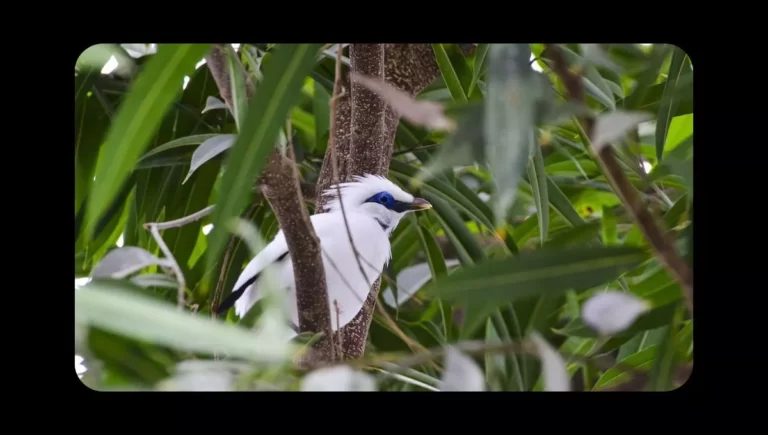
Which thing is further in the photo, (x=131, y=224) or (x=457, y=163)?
(x=131, y=224)

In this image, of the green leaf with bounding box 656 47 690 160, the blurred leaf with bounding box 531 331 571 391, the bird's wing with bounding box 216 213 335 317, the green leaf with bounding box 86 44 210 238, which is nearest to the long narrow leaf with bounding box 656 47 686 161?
the green leaf with bounding box 656 47 690 160

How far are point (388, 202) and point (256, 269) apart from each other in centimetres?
15

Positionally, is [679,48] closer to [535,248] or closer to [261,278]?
[535,248]

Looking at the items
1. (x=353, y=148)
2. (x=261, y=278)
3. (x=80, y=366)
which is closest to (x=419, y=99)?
(x=353, y=148)

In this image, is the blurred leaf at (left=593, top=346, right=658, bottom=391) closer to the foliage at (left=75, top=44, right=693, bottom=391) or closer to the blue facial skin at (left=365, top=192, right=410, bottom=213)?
the foliage at (left=75, top=44, right=693, bottom=391)

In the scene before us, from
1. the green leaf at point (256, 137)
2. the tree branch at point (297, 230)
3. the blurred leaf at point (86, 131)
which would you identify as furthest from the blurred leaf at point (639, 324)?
the blurred leaf at point (86, 131)

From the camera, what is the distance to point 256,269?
0.87m

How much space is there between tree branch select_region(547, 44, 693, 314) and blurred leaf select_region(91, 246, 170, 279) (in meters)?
0.40

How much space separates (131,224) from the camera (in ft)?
3.07

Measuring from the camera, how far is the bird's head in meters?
0.92

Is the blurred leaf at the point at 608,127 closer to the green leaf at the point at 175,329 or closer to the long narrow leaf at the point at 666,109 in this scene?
the long narrow leaf at the point at 666,109

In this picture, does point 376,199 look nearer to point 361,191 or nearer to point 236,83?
point 361,191

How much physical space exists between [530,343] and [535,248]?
0.09 m

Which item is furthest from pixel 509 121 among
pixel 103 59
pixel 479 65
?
pixel 103 59
